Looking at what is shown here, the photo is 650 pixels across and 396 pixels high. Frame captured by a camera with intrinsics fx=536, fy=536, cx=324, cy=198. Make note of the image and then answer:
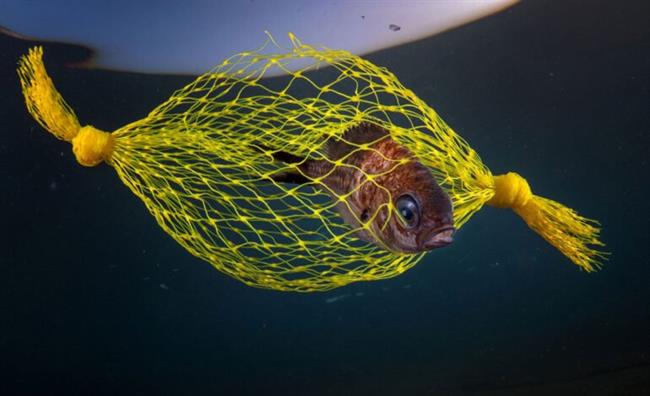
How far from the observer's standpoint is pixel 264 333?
12.1ft

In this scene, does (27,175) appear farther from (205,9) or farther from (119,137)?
(119,137)

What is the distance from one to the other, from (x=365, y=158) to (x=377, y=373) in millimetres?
2435

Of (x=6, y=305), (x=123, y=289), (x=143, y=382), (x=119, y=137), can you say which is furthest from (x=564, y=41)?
(x=6, y=305)

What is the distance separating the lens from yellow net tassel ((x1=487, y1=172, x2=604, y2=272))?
76.1 inches

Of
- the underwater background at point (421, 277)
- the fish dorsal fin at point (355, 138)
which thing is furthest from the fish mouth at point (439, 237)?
the underwater background at point (421, 277)

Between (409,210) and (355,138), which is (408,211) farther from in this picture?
(355,138)

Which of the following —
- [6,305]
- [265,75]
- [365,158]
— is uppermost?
[265,75]

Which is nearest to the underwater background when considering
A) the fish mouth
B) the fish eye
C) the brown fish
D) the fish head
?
the brown fish

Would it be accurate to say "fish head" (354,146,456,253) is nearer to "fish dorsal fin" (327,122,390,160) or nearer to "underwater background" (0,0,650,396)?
"fish dorsal fin" (327,122,390,160)

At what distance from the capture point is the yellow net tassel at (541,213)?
1.93m

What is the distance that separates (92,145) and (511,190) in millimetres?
1462

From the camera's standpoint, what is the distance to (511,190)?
1.93 metres

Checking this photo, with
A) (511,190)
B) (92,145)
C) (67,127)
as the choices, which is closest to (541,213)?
(511,190)

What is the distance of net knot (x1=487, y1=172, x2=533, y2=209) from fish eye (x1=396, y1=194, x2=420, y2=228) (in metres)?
0.55
